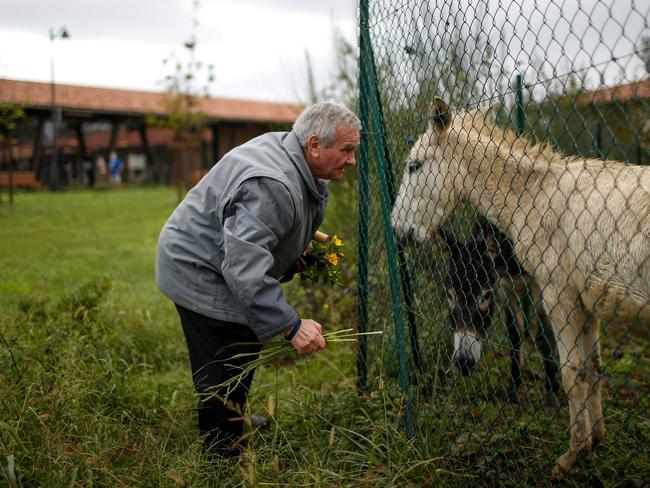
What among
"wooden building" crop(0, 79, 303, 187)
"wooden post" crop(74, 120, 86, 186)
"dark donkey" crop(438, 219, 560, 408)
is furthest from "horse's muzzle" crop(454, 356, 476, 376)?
"wooden post" crop(74, 120, 86, 186)

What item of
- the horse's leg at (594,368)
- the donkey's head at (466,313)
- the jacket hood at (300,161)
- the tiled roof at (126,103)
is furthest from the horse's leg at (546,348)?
the tiled roof at (126,103)

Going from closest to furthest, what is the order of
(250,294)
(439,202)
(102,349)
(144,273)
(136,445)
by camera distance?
1. (250,294)
2. (136,445)
3. (439,202)
4. (102,349)
5. (144,273)

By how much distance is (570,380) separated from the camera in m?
3.24

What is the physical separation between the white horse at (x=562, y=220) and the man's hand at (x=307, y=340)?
104cm

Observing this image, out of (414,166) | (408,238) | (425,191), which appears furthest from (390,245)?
(414,166)

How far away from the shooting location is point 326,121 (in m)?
2.99

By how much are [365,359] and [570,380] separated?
4.20ft

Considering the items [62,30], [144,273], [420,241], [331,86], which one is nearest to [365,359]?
[420,241]

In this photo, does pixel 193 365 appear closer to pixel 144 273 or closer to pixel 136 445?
pixel 136 445

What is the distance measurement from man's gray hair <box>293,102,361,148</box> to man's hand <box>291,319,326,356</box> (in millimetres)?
909

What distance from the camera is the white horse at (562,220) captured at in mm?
2650

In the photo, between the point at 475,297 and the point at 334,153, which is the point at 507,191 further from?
the point at 334,153

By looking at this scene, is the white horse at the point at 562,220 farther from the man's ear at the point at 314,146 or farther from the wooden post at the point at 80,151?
the wooden post at the point at 80,151

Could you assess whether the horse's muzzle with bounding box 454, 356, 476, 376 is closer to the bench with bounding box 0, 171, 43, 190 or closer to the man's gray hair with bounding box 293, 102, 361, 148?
the man's gray hair with bounding box 293, 102, 361, 148
